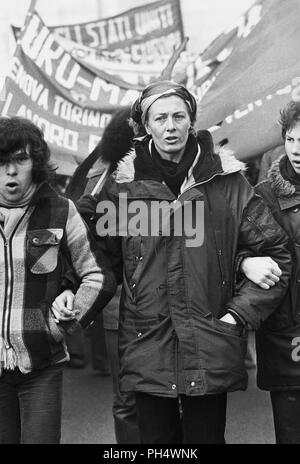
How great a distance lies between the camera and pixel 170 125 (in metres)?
2.95

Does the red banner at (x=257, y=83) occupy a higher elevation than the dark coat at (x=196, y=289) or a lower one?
higher

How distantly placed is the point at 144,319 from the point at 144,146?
2.29ft

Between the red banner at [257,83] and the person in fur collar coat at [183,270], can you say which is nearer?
the person in fur collar coat at [183,270]

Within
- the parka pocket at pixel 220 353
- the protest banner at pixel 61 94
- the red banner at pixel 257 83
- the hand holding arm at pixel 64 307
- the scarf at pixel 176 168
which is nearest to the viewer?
the parka pocket at pixel 220 353

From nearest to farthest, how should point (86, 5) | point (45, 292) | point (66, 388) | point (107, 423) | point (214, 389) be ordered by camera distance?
1. point (214, 389)
2. point (45, 292)
3. point (107, 423)
4. point (66, 388)
5. point (86, 5)

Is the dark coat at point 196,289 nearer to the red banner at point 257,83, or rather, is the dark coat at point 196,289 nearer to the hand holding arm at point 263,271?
the hand holding arm at point 263,271

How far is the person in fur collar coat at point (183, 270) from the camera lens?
280 centimetres

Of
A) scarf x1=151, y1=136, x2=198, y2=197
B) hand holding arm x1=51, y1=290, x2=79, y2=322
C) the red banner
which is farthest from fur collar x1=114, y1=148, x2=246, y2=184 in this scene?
the red banner

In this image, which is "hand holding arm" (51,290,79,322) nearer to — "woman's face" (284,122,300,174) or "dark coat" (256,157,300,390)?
"dark coat" (256,157,300,390)

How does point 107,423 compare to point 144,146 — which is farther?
point 107,423

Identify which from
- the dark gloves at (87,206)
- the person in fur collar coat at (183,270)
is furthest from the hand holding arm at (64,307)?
the dark gloves at (87,206)

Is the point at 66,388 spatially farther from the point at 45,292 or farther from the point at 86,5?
the point at 86,5
